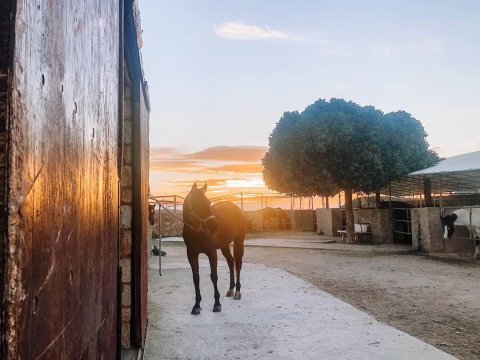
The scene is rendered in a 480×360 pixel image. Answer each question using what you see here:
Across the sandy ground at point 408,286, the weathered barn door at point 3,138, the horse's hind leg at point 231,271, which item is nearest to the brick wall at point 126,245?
the horse's hind leg at point 231,271

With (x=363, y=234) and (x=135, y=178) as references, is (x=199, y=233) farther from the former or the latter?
(x=363, y=234)

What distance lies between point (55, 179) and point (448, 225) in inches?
584

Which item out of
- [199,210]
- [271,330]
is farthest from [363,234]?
[271,330]

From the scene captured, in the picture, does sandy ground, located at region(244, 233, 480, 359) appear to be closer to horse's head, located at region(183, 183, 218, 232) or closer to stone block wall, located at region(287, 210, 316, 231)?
Answer: horse's head, located at region(183, 183, 218, 232)

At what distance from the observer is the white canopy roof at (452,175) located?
1402cm

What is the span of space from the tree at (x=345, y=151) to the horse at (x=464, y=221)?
4.23 m

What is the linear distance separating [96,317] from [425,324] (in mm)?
5428

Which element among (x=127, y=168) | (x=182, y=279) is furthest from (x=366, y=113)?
(x=127, y=168)

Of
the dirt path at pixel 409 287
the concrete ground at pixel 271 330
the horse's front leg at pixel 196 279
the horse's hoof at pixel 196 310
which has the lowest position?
the dirt path at pixel 409 287

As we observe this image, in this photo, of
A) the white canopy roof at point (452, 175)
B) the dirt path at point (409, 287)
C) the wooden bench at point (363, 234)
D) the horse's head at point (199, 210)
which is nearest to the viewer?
the dirt path at point (409, 287)

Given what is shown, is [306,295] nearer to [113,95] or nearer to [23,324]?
[113,95]

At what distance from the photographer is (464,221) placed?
43.4ft

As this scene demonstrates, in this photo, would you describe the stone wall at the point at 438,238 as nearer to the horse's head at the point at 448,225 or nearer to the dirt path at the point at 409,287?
the horse's head at the point at 448,225

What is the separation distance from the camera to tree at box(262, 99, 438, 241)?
1747cm
